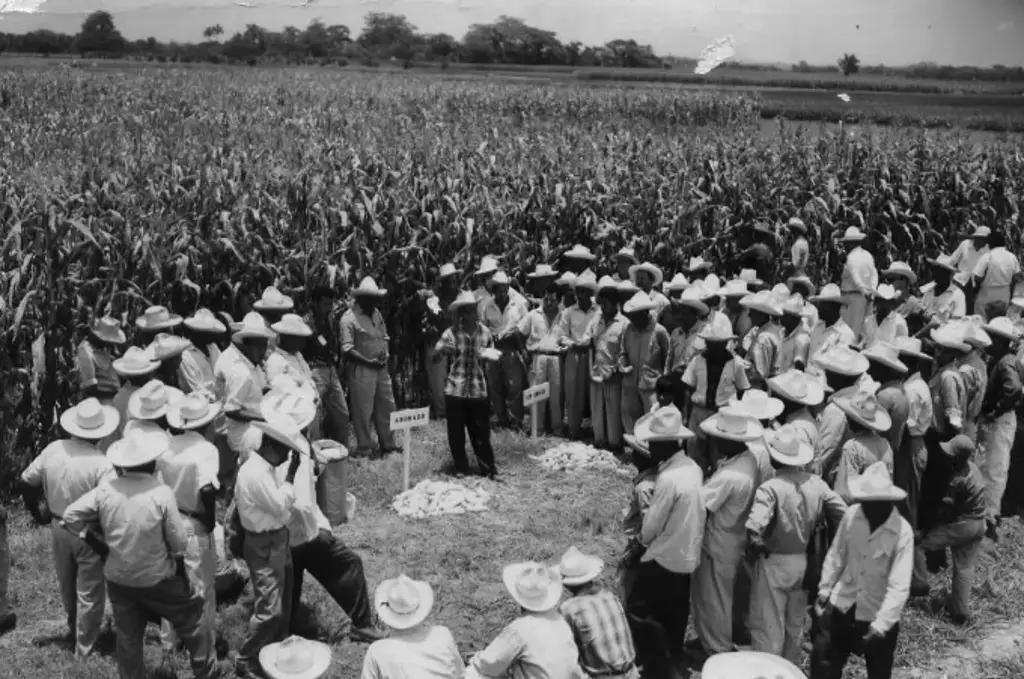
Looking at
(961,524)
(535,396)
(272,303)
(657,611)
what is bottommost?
(657,611)

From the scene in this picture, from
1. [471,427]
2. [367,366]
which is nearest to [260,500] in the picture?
[471,427]

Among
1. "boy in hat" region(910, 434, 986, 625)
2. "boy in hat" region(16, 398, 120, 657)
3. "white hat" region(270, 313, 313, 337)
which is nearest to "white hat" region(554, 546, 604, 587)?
"boy in hat" region(16, 398, 120, 657)

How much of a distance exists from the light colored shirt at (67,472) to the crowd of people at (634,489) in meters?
0.02

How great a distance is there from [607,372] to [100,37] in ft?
103

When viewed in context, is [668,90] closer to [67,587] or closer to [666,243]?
[666,243]

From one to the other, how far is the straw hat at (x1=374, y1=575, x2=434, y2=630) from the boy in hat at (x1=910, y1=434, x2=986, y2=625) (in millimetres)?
5211

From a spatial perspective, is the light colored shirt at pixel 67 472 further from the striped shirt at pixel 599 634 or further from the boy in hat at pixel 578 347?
the boy in hat at pixel 578 347

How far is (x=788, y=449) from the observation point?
22.6ft

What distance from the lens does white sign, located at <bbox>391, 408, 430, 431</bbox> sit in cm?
996

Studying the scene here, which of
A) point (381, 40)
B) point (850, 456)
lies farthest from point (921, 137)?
point (381, 40)

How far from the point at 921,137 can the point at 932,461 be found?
503 inches

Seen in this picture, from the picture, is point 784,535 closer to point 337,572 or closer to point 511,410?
point 337,572

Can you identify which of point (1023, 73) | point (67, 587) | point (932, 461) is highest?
point (1023, 73)

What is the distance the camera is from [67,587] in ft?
24.6
